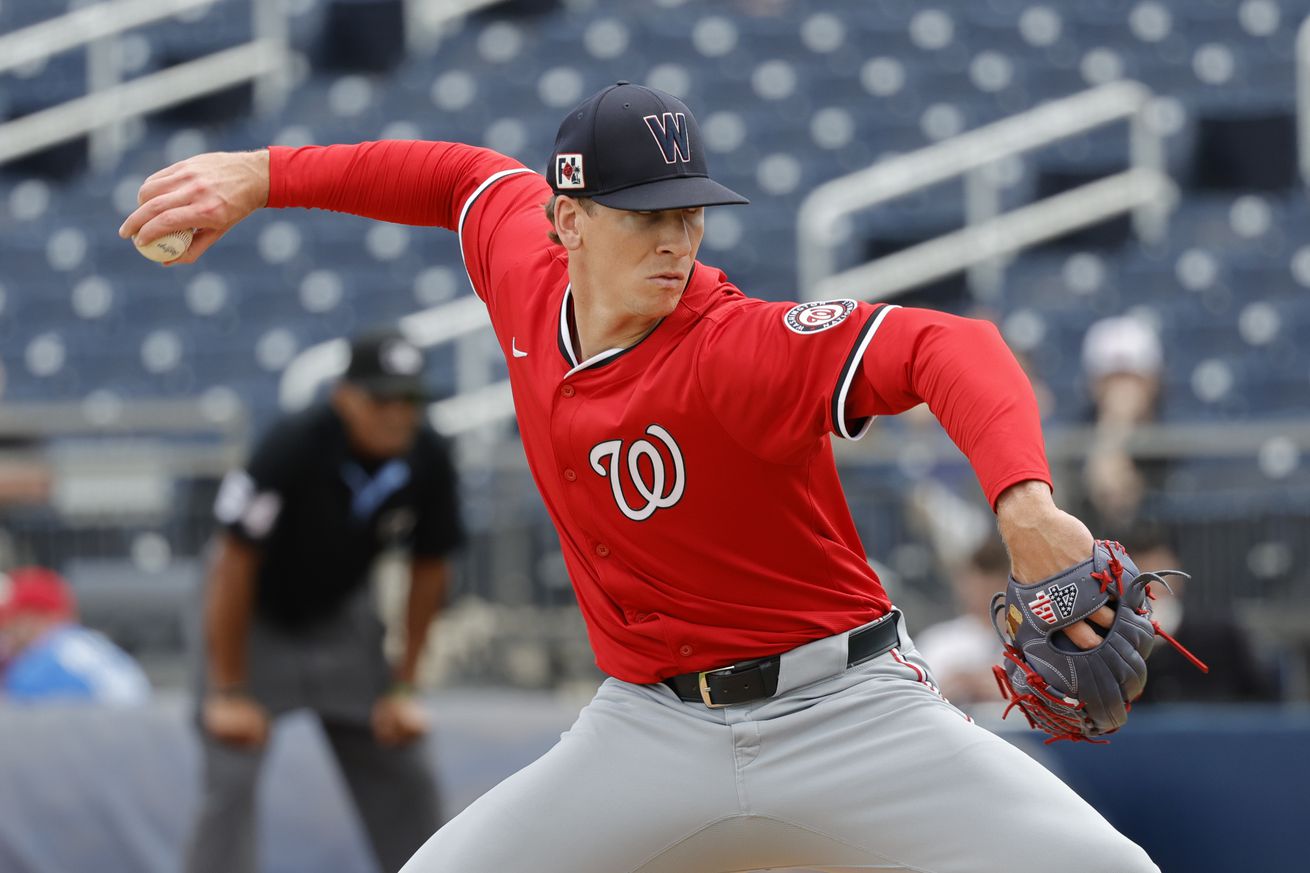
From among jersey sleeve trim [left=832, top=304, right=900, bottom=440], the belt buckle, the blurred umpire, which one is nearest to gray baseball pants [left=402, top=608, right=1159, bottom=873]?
the belt buckle

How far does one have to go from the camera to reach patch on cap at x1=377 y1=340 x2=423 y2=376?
563 centimetres

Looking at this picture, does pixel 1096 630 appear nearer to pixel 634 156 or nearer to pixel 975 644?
pixel 634 156

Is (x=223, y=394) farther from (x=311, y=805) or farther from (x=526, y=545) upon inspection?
(x=311, y=805)

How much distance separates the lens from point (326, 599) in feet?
19.6

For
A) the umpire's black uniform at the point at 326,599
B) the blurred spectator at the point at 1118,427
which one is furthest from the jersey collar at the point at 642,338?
the blurred spectator at the point at 1118,427

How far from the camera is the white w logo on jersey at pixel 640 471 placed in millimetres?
3273

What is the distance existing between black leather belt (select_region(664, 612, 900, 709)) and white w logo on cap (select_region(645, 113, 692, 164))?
2.95 feet

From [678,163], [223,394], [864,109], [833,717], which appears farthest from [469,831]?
[864,109]

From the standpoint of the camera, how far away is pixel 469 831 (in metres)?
3.26

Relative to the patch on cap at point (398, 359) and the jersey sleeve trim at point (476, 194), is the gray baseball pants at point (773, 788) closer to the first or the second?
the jersey sleeve trim at point (476, 194)

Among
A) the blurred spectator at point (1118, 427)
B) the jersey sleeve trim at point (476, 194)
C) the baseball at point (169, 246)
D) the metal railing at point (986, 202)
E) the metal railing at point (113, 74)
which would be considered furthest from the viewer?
the metal railing at point (113, 74)

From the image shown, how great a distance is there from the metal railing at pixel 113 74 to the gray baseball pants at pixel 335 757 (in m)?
8.48

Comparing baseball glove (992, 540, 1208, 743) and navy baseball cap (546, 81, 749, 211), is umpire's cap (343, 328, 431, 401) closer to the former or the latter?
navy baseball cap (546, 81, 749, 211)

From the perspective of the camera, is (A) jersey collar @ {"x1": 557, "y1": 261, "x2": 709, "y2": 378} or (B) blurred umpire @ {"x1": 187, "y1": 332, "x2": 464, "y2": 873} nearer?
(A) jersey collar @ {"x1": 557, "y1": 261, "x2": 709, "y2": 378}
